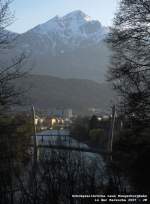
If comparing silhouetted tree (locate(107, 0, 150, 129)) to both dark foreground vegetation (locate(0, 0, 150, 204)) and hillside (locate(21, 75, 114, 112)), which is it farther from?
hillside (locate(21, 75, 114, 112))

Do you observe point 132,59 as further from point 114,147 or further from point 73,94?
point 73,94

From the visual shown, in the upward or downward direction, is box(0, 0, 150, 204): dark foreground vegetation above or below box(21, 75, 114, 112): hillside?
below

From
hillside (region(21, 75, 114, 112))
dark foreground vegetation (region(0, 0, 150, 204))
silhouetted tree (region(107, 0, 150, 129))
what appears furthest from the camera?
Answer: hillside (region(21, 75, 114, 112))

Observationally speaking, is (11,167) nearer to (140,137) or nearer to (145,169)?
(145,169)

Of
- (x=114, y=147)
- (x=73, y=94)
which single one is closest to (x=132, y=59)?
(x=114, y=147)

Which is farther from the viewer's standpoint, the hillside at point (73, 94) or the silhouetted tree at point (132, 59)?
→ the hillside at point (73, 94)

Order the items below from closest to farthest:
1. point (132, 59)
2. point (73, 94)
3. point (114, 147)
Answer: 1. point (132, 59)
2. point (114, 147)
3. point (73, 94)

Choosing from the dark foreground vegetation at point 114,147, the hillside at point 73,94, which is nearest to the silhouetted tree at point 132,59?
the dark foreground vegetation at point 114,147

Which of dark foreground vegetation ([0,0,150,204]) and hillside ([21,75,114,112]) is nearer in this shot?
dark foreground vegetation ([0,0,150,204])

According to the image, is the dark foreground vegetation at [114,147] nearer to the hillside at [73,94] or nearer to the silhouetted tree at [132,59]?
the silhouetted tree at [132,59]

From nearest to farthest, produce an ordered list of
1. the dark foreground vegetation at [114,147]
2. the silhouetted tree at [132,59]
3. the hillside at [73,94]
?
the dark foreground vegetation at [114,147]
the silhouetted tree at [132,59]
the hillside at [73,94]

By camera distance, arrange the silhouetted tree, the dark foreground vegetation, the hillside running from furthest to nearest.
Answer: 1. the hillside
2. the silhouetted tree
3. the dark foreground vegetation

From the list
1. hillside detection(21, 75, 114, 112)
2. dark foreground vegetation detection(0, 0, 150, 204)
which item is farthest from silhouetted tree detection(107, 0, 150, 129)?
hillside detection(21, 75, 114, 112)

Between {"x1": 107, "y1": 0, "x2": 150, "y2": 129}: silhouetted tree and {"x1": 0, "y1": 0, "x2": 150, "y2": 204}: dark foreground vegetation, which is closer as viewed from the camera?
{"x1": 0, "y1": 0, "x2": 150, "y2": 204}: dark foreground vegetation
